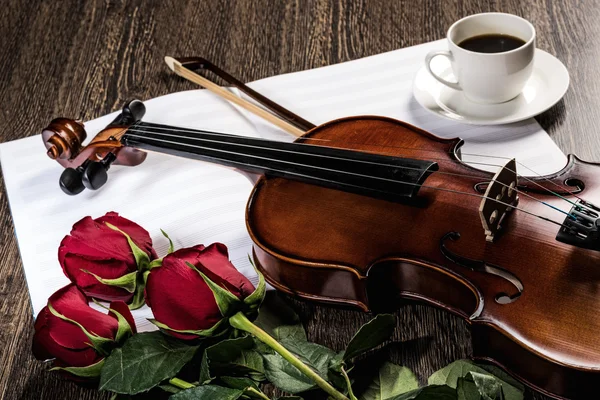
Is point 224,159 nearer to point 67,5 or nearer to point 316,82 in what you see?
point 316,82

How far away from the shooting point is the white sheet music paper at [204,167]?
92 centimetres

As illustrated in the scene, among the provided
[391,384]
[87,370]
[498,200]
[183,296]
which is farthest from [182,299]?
[498,200]

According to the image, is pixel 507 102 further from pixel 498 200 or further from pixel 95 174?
pixel 95 174

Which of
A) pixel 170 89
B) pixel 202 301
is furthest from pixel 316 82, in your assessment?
pixel 202 301

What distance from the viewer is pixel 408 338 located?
76 cm

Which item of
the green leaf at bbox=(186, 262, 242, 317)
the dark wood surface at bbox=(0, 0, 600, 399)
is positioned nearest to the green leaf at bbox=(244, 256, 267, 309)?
the green leaf at bbox=(186, 262, 242, 317)

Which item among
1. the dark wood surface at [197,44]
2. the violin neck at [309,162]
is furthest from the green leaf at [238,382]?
the dark wood surface at [197,44]

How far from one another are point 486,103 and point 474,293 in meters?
0.39

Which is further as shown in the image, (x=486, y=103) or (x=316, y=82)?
(x=316, y=82)

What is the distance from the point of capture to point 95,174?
0.98 meters

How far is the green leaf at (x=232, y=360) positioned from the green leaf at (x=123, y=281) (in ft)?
0.36

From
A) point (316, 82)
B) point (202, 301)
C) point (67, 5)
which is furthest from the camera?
point (67, 5)

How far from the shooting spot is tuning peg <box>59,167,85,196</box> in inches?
38.8

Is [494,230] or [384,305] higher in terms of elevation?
[494,230]
